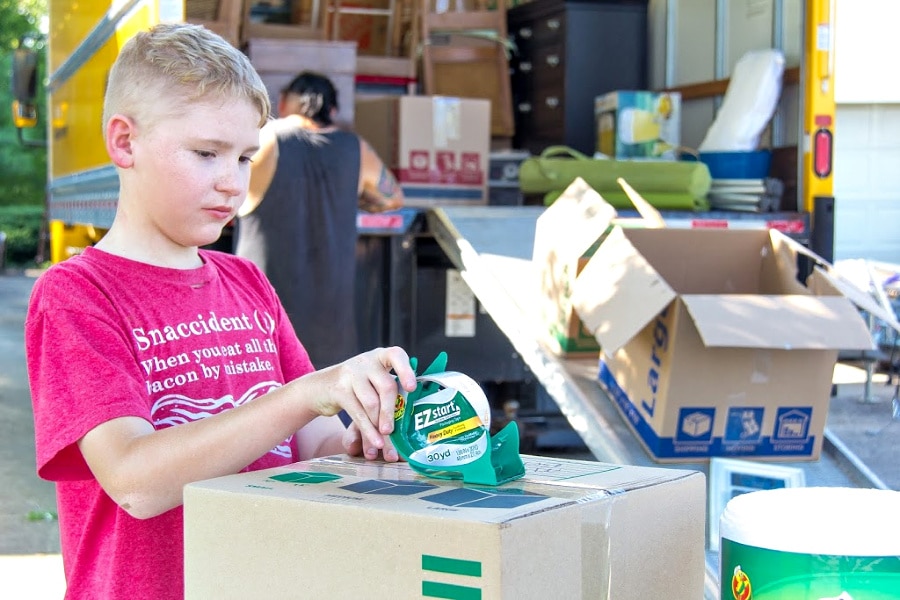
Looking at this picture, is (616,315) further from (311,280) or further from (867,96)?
(867,96)

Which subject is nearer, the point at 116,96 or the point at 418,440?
the point at 418,440

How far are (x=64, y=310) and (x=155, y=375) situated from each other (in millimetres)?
142

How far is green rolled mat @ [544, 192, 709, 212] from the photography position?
5.07m

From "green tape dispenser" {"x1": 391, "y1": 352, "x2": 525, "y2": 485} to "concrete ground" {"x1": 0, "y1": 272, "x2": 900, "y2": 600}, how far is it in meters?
2.53

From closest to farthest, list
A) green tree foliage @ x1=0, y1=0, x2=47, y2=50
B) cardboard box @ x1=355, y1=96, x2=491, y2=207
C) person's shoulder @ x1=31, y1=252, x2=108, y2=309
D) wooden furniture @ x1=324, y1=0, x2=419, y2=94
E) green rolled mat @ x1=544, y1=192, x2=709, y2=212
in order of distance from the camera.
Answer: person's shoulder @ x1=31, y1=252, x2=108, y2=309, green rolled mat @ x1=544, y1=192, x2=709, y2=212, cardboard box @ x1=355, y1=96, x2=491, y2=207, wooden furniture @ x1=324, y1=0, x2=419, y2=94, green tree foliage @ x1=0, y1=0, x2=47, y2=50

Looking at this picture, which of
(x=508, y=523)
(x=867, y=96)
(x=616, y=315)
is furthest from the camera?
(x=867, y=96)

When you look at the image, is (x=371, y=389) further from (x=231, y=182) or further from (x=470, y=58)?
(x=470, y=58)

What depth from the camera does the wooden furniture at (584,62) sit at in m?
6.53

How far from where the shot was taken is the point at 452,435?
119cm

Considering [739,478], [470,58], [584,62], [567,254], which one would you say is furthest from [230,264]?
[470,58]

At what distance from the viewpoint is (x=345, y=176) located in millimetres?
4566

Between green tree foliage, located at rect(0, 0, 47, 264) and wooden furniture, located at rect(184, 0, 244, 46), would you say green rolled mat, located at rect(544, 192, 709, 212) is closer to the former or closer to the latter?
wooden furniture, located at rect(184, 0, 244, 46)

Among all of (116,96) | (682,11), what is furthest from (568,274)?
(682,11)

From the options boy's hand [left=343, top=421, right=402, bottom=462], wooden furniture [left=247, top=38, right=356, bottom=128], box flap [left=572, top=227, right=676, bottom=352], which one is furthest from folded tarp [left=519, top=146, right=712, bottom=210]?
boy's hand [left=343, top=421, right=402, bottom=462]
